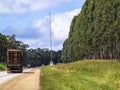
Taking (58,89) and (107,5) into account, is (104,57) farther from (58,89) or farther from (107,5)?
(58,89)

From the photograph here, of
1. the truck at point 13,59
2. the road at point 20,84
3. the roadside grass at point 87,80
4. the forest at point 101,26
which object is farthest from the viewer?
the truck at point 13,59

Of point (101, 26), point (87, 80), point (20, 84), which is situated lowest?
point (20, 84)

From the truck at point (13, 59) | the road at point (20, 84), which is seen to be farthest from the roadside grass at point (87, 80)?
the truck at point (13, 59)

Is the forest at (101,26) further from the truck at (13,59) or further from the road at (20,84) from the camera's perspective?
the road at (20,84)

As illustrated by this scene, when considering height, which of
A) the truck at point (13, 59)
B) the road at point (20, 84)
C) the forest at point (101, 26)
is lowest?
A: the road at point (20, 84)

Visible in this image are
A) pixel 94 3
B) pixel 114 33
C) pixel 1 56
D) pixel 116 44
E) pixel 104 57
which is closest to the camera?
pixel 114 33

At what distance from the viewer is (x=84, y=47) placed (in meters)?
90.4

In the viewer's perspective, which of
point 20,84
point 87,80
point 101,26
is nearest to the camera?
point 87,80

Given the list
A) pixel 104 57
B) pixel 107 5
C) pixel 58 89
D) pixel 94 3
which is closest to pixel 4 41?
pixel 104 57

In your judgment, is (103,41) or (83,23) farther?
(83,23)

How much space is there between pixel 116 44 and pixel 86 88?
149 ft

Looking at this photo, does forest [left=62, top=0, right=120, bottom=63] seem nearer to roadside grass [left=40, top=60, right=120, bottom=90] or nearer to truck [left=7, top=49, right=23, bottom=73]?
truck [left=7, top=49, right=23, bottom=73]

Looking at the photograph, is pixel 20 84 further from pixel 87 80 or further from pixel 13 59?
pixel 13 59

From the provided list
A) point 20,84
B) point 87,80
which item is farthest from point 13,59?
point 87,80
